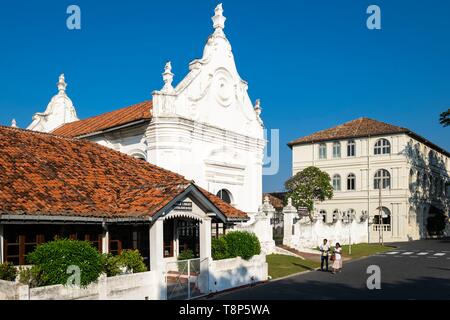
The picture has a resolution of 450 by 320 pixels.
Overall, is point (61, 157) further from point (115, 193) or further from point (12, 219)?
point (12, 219)

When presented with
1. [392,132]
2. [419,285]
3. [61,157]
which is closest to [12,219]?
[61,157]

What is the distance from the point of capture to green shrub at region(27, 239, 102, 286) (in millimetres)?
12320

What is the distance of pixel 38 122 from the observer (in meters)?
37.5

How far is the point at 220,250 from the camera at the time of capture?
18891mm

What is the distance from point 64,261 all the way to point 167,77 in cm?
1514

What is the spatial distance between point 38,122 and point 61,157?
20207 mm

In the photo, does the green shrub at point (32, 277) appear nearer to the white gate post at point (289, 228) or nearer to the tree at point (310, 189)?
the white gate post at point (289, 228)

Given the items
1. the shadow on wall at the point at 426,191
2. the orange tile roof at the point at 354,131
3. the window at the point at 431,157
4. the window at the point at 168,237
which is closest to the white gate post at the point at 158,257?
the window at the point at 168,237

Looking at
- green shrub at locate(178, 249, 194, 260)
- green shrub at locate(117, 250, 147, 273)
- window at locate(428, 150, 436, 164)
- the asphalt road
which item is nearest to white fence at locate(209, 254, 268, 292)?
the asphalt road

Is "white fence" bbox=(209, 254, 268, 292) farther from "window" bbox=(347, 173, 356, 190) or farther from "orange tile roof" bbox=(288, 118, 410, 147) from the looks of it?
"window" bbox=(347, 173, 356, 190)

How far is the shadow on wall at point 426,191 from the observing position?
5475 cm

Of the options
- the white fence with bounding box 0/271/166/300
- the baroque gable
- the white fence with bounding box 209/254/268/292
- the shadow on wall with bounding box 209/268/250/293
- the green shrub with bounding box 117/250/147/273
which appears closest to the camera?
the white fence with bounding box 0/271/166/300

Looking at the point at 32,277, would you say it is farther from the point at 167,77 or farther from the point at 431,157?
the point at 431,157
